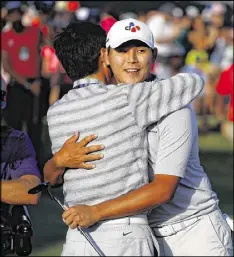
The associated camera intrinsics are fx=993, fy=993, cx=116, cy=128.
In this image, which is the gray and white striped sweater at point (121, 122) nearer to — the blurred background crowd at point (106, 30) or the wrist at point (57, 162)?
the wrist at point (57, 162)

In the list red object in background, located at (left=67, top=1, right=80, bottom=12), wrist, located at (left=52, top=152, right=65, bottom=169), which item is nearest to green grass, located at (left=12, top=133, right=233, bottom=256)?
red object in background, located at (left=67, top=1, right=80, bottom=12)

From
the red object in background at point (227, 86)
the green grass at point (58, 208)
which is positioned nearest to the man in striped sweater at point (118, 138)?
the green grass at point (58, 208)

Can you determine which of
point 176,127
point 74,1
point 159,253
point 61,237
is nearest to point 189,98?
point 176,127

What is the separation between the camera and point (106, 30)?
8180 mm

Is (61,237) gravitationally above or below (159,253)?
below

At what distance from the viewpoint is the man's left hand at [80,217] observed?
3.87m

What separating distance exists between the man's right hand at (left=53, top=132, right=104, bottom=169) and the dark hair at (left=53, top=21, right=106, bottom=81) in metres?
0.35

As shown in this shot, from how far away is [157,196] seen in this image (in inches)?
153

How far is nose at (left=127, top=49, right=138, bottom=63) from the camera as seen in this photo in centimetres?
417

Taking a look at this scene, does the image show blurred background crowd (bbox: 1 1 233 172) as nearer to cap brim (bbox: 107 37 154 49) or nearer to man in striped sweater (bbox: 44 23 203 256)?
cap brim (bbox: 107 37 154 49)

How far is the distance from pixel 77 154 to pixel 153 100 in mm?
392

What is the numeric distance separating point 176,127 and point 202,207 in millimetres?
485

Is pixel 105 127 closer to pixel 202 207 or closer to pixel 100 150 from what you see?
pixel 100 150

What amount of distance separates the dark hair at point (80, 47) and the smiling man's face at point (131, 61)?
0.26ft
